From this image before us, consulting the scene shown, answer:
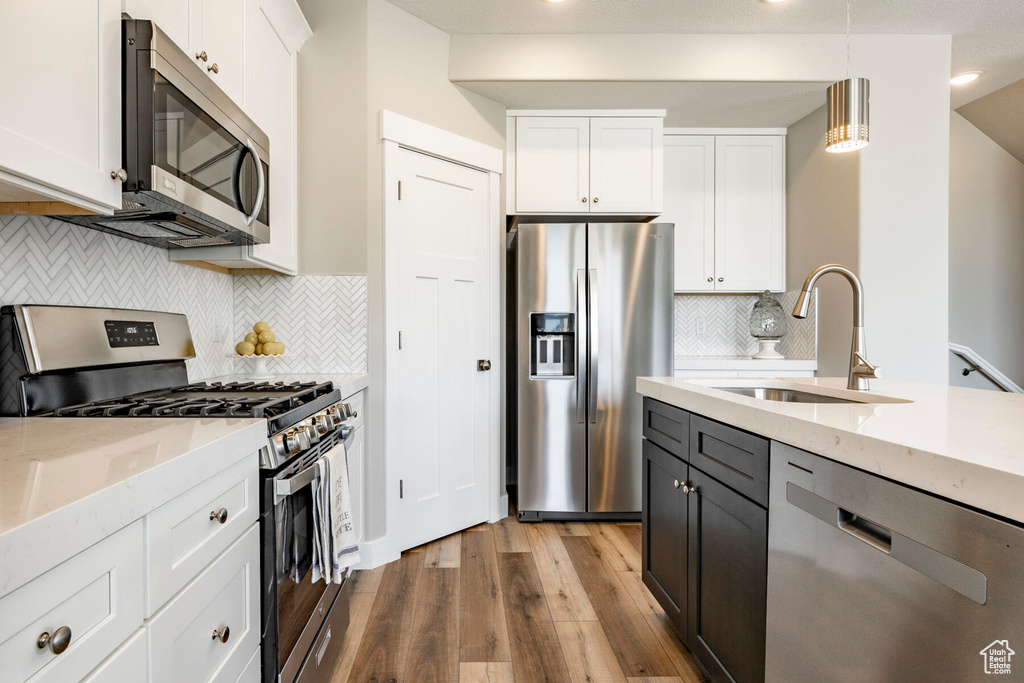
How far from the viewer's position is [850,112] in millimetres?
1772

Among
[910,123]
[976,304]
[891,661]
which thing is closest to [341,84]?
[891,661]

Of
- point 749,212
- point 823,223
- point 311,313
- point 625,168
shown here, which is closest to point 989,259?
point 823,223

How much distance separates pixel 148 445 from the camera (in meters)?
0.96

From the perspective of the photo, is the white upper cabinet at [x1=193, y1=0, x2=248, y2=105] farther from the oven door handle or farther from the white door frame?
the oven door handle

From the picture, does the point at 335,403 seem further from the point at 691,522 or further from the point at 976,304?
the point at 976,304

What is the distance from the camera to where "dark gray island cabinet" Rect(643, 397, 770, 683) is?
1326 mm

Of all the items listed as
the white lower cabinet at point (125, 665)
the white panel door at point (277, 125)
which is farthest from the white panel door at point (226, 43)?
the white lower cabinet at point (125, 665)

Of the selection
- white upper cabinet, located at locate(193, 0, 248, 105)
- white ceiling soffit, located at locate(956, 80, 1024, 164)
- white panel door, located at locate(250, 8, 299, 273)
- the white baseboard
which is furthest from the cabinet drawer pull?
white ceiling soffit, located at locate(956, 80, 1024, 164)

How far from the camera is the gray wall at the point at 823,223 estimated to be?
125 inches

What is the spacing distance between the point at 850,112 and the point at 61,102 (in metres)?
2.10

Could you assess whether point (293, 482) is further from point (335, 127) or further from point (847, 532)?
point (335, 127)

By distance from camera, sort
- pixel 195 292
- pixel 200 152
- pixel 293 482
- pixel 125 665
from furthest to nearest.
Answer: pixel 195 292 → pixel 200 152 → pixel 293 482 → pixel 125 665

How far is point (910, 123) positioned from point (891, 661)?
3274 millimetres

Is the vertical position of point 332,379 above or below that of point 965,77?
below
